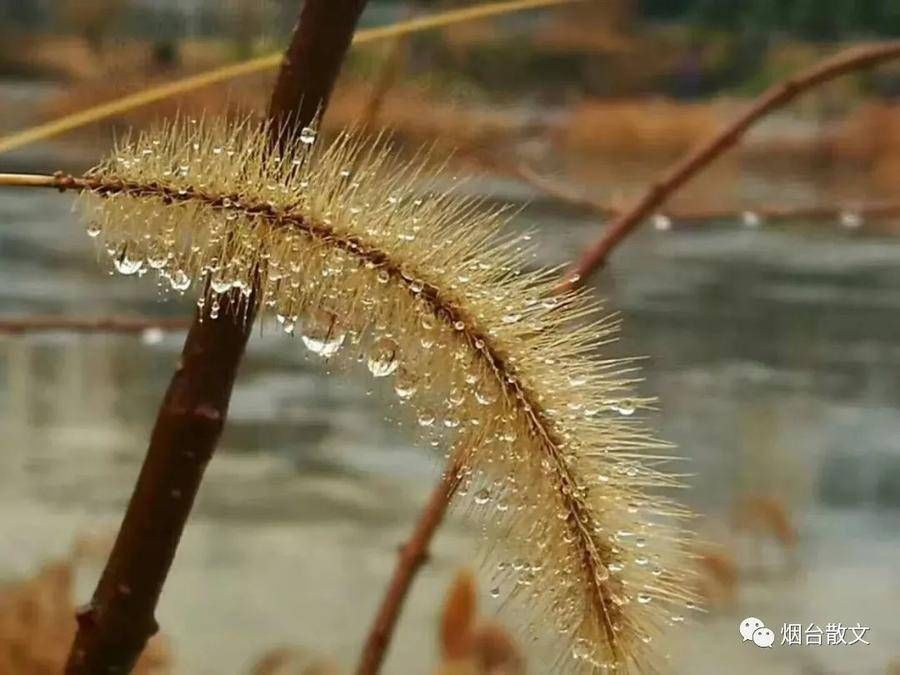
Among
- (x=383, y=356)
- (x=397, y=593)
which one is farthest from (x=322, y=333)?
(x=397, y=593)

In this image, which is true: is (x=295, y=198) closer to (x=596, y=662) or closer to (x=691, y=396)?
(x=596, y=662)

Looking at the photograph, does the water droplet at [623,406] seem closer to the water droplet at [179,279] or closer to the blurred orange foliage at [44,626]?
the water droplet at [179,279]

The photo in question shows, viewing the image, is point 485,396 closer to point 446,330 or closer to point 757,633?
point 446,330

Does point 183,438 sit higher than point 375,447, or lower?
lower

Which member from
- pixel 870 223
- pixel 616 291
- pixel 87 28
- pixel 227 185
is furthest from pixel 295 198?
pixel 870 223

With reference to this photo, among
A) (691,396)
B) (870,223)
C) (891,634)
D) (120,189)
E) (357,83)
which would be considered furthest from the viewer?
(870,223)

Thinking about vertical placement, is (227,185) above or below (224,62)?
below

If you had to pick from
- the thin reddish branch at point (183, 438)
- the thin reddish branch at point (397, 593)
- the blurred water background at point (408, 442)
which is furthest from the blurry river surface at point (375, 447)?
the thin reddish branch at point (183, 438)
